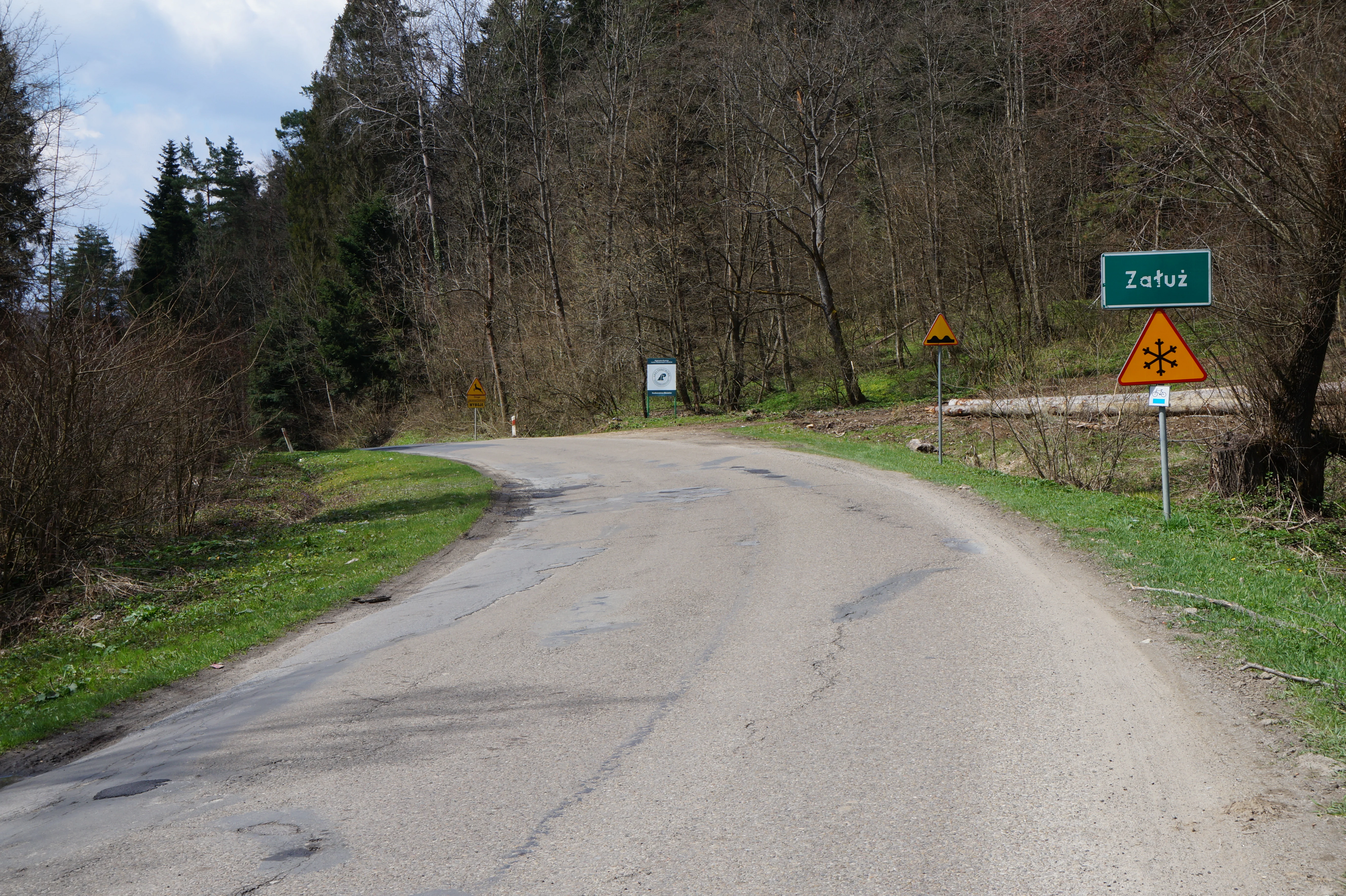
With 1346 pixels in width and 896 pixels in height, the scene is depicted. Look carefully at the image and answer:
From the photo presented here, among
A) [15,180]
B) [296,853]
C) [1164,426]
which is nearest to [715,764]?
[296,853]

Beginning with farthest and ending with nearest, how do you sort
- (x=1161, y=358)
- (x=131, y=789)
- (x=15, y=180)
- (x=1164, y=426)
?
(x=15, y=180), (x=1164, y=426), (x=1161, y=358), (x=131, y=789)

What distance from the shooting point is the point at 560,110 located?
40.3 metres

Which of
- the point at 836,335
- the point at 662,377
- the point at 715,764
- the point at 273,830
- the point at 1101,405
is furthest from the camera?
the point at 662,377

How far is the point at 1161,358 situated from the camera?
35.1ft

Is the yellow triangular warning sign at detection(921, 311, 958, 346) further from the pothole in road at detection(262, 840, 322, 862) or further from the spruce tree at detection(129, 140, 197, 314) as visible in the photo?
the spruce tree at detection(129, 140, 197, 314)

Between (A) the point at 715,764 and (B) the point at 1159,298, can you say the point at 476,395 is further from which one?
(A) the point at 715,764

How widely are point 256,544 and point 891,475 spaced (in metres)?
11.0

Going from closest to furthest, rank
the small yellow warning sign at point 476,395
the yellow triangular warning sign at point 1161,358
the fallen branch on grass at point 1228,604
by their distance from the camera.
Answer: the fallen branch on grass at point 1228,604
the yellow triangular warning sign at point 1161,358
the small yellow warning sign at point 476,395

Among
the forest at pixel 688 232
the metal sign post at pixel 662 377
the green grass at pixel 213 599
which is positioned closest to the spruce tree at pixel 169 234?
the forest at pixel 688 232

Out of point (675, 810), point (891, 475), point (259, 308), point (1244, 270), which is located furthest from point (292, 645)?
point (259, 308)

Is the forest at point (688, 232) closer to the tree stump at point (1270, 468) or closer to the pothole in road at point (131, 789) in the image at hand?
the tree stump at point (1270, 468)

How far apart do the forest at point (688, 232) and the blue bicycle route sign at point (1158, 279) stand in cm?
188

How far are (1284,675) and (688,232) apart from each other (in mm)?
30440

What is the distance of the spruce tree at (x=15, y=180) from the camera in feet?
59.3
